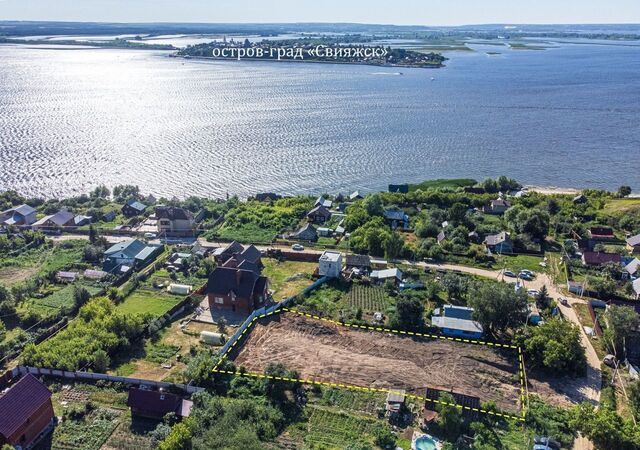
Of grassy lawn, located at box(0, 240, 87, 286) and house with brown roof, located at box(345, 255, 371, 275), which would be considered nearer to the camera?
grassy lawn, located at box(0, 240, 87, 286)

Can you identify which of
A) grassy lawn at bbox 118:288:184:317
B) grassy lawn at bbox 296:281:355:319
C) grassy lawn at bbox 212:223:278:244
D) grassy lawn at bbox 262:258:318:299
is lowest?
grassy lawn at bbox 118:288:184:317

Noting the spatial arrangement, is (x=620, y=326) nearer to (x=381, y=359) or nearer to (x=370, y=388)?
(x=381, y=359)

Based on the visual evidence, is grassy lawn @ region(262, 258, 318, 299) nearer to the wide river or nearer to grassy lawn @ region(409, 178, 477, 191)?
the wide river

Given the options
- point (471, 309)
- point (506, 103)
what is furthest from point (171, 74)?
point (471, 309)

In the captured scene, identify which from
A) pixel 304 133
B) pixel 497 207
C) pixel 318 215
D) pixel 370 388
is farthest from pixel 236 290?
pixel 304 133

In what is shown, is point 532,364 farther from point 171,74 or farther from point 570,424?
point 171,74

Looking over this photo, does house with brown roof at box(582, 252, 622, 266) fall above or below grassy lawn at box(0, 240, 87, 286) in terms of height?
above

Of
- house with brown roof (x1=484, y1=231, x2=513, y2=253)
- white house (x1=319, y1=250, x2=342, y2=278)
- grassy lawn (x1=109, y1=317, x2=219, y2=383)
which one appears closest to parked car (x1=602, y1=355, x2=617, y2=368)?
house with brown roof (x1=484, y1=231, x2=513, y2=253)

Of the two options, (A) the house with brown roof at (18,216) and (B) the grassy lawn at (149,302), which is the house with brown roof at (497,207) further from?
(A) the house with brown roof at (18,216)
